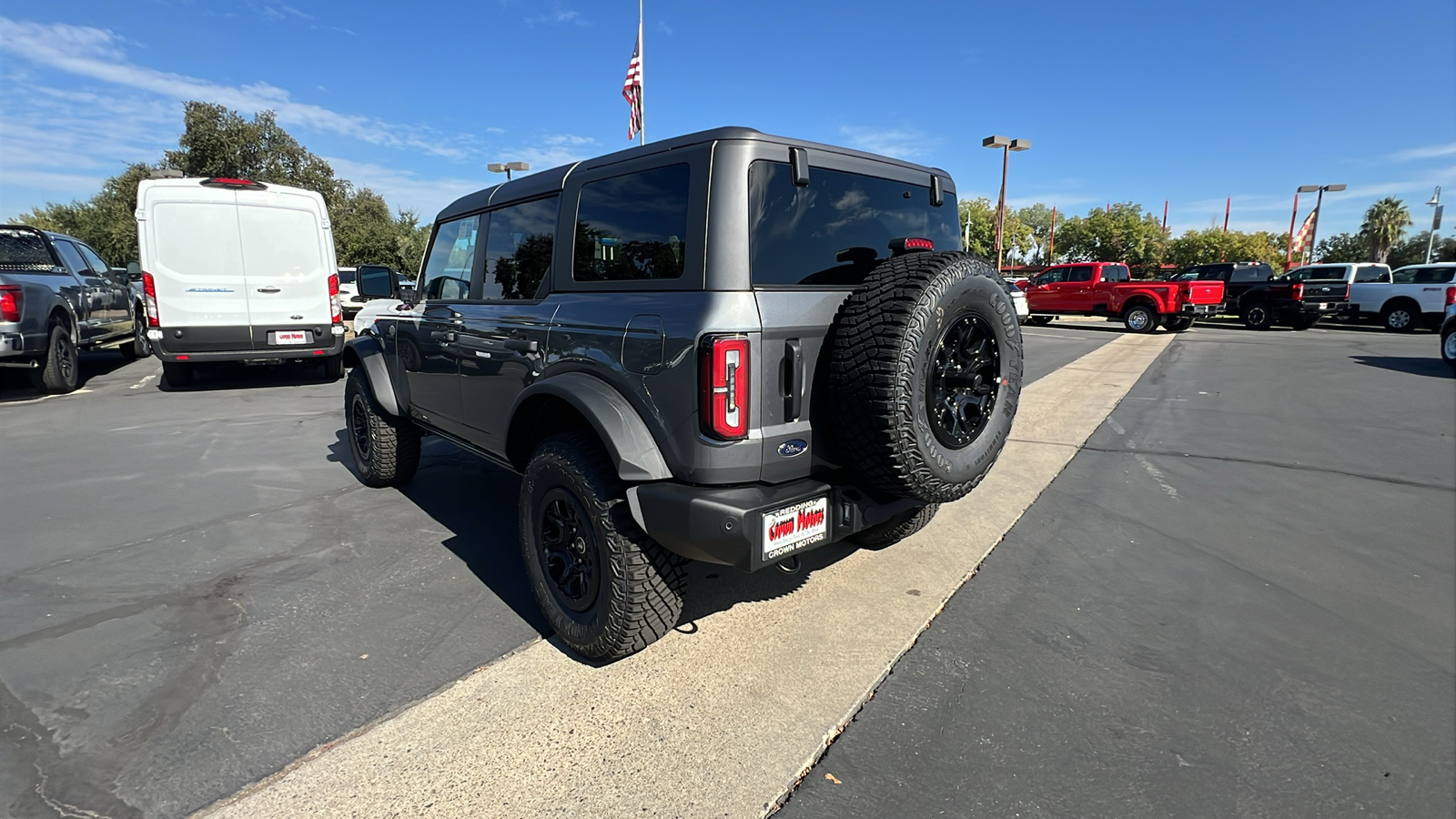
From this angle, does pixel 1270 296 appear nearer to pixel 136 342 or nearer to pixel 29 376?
pixel 136 342

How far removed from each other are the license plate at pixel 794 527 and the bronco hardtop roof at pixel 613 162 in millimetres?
1321

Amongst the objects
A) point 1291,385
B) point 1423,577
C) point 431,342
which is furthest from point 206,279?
point 1291,385

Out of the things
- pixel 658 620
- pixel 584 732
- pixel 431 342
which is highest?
pixel 431 342

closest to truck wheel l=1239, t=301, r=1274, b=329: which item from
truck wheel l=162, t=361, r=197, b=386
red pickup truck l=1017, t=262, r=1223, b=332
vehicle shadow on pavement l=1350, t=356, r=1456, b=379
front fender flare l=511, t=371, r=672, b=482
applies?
red pickup truck l=1017, t=262, r=1223, b=332

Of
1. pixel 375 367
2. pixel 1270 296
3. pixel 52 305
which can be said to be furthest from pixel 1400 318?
pixel 52 305

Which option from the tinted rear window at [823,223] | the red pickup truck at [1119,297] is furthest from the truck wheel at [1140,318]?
the tinted rear window at [823,223]

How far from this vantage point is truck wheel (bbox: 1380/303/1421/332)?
1822 cm

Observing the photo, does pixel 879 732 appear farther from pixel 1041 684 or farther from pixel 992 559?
pixel 992 559

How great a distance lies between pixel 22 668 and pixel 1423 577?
6.01 metres

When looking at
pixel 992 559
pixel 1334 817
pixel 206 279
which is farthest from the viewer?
pixel 206 279

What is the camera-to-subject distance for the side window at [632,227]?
260cm

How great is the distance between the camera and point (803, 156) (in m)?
2.60

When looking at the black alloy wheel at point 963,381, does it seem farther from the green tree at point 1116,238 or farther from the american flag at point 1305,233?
the green tree at point 1116,238

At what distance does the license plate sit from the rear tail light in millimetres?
9458
